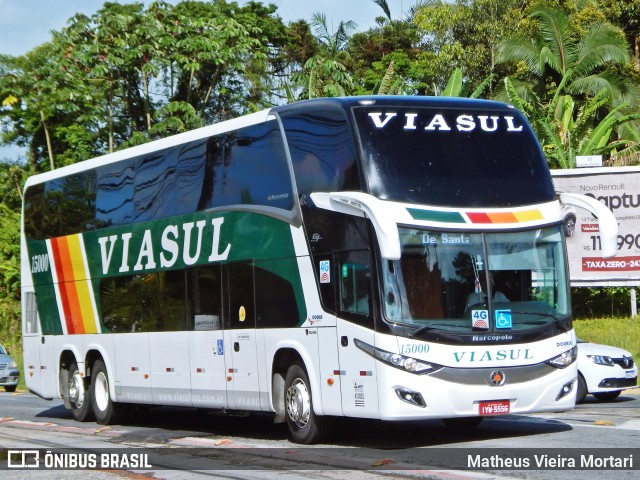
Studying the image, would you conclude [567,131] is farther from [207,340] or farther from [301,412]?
[301,412]

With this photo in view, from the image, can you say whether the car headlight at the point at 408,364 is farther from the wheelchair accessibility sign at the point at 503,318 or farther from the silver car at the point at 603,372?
the silver car at the point at 603,372

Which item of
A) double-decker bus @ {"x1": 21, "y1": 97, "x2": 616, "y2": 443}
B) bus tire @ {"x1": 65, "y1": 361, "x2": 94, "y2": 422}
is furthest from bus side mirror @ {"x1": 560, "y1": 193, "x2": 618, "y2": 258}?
bus tire @ {"x1": 65, "y1": 361, "x2": 94, "y2": 422}

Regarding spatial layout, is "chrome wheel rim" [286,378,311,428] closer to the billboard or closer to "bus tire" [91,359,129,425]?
"bus tire" [91,359,129,425]

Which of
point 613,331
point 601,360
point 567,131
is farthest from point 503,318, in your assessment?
point 567,131

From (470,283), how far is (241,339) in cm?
382

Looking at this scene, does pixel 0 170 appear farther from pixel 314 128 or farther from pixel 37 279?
pixel 314 128

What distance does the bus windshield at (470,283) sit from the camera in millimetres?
12633

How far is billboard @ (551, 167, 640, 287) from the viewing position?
97.8ft

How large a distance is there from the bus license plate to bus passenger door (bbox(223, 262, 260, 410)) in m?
3.46

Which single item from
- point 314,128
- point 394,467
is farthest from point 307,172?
point 394,467

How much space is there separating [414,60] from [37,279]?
34153mm

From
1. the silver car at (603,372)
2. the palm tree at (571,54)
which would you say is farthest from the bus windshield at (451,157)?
the palm tree at (571,54)

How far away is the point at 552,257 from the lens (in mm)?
13492

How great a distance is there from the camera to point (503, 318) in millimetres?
12867
